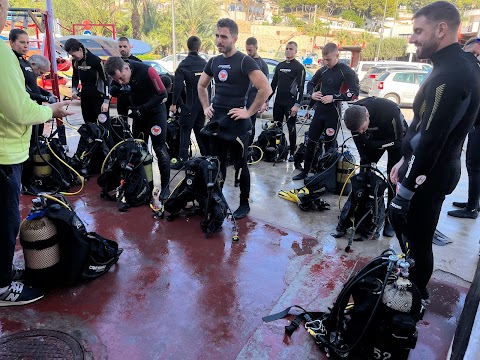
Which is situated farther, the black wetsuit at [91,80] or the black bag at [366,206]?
the black wetsuit at [91,80]

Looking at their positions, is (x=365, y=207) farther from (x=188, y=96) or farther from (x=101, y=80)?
(x=101, y=80)

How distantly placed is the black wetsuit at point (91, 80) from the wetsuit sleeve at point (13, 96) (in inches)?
132

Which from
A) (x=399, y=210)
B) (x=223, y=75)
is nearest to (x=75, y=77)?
(x=223, y=75)

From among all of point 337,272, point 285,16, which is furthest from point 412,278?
point 285,16

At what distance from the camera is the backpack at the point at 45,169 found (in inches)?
179

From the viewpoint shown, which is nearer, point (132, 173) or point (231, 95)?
point (231, 95)

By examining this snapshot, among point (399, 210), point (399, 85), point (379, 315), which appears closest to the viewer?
point (379, 315)

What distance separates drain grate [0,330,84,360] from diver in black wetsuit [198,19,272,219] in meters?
2.20

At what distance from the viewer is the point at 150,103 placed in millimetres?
4379

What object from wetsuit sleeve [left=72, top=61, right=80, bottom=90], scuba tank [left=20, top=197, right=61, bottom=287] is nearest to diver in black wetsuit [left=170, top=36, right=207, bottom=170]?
wetsuit sleeve [left=72, top=61, right=80, bottom=90]

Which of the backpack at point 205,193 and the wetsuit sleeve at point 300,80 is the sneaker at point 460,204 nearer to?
the wetsuit sleeve at point 300,80

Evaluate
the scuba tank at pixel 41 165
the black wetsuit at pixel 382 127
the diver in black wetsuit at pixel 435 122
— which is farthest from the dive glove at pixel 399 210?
the scuba tank at pixel 41 165

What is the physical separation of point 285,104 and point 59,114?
14.8 feet

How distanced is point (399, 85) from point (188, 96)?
11.9m
